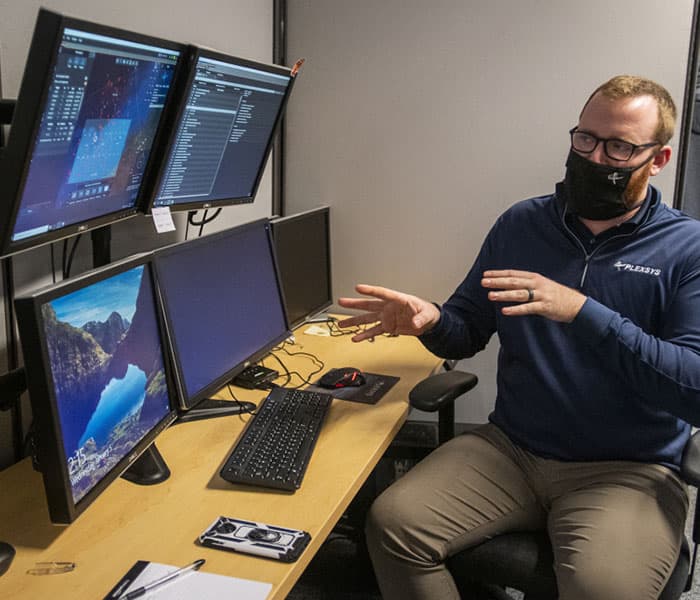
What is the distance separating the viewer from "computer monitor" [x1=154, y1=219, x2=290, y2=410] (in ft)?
5.07

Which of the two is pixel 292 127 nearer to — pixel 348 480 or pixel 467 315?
pixel 467 315

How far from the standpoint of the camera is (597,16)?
230 cm

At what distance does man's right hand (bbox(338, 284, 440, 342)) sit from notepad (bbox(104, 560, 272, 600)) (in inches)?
33.7

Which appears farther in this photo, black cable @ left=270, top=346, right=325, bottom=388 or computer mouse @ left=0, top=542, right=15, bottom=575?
black cable @ left=270, top=346, right=325, bottom=388

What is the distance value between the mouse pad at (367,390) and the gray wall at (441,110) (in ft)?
2.21

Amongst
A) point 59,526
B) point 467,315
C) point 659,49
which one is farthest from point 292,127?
point 59,526

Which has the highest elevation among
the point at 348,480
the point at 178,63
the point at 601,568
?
the point at 178,63

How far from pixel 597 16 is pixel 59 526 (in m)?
2.06

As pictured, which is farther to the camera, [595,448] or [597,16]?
[597,16]

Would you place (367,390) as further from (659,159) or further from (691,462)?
(659,159)

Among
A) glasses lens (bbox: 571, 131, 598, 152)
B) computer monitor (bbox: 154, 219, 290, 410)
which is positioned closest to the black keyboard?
computer monitor (bbox: 154, 219, 290, 410)

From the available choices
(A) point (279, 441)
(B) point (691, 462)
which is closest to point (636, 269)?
(B) point (691, 462)

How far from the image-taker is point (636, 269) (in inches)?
68.7

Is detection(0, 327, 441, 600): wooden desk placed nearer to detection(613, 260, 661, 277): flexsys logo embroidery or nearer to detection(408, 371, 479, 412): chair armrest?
detection(408, 371, 479, 412): chair armrest
